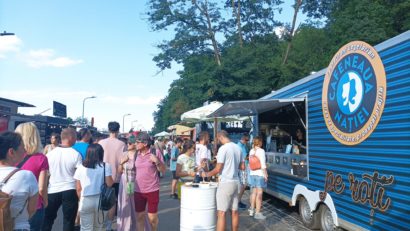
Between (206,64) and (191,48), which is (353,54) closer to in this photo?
(206,64)

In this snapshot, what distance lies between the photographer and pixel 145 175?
5.29 meters

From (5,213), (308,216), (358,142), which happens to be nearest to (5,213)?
(5,213)

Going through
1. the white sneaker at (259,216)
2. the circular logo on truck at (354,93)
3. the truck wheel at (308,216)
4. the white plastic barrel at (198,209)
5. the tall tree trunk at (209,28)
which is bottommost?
the white sneaker at (259,216)

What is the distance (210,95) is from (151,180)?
12363 mm

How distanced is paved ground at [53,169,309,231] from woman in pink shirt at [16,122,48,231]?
3.13m

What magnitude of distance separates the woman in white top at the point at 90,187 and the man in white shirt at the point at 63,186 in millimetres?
135

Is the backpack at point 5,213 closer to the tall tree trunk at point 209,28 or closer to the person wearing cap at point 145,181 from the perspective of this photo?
the person wearing cap at point 145,181

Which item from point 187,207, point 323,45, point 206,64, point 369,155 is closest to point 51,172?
point 187,207

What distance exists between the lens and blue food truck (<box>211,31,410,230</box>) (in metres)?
4.35

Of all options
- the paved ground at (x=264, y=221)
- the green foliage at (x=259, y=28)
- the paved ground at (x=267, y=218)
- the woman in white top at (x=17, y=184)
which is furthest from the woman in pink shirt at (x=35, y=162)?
the green foliage at (x=259, y=28)

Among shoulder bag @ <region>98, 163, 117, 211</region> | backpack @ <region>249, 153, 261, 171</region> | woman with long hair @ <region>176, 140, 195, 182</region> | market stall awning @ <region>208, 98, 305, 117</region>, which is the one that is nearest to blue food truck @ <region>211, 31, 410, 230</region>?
market stall awning @ <region>208, 98, 305, 117</region>

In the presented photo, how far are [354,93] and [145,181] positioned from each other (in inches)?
126

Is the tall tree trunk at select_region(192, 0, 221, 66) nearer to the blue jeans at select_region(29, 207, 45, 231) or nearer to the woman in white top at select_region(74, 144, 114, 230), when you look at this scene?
the woman in white top at select_region(74, 144, 114, 230)

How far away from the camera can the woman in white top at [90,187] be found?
480 cm
